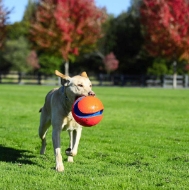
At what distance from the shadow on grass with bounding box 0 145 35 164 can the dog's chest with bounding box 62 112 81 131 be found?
0.83 metres

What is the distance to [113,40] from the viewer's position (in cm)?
5959

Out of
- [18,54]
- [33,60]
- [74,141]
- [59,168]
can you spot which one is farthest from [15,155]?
[18,54]

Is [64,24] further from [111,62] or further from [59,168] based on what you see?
[59,168]

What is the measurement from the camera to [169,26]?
4119 centimetres

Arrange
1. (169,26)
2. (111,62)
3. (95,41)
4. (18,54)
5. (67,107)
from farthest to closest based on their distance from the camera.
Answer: (18,54), (111,62), (95,41), (169,26), (67,107)

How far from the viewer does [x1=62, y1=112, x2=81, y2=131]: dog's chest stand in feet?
22.8

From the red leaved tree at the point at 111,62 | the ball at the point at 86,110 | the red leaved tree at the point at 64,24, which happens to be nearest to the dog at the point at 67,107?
the ball at the point at 86,110

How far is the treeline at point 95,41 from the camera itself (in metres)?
42.3

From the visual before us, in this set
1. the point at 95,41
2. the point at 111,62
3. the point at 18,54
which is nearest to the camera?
the point at 95,41

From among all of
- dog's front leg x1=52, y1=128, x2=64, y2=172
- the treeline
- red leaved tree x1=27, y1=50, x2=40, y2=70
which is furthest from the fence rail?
dog's front leg x1=52, y1=128, x2=64, y2=172

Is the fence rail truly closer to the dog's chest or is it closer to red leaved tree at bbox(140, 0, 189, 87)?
red leaved tree at bbox(140, 0, 189, 87)

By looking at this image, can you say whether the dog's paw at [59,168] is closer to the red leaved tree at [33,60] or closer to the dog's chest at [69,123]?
the dog's chest at [69,123]

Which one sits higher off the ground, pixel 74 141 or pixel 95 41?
pixel 95 41

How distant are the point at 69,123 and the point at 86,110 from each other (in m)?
0.78
